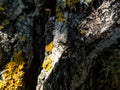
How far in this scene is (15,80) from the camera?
3027 millimetres

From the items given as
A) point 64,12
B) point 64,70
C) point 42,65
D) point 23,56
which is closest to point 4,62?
point 23,56

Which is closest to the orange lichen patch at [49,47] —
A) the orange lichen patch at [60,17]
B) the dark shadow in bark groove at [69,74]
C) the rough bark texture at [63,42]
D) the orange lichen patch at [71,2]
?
the rough bark texture at [63,42]

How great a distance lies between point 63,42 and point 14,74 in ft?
2.40

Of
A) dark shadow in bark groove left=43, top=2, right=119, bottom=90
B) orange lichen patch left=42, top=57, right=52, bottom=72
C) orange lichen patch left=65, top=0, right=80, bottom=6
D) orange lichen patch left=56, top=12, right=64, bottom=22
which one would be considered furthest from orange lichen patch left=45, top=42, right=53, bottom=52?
orange lichen patch left=65, top=0, right=80, bottom=6

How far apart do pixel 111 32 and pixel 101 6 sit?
41 centimetres

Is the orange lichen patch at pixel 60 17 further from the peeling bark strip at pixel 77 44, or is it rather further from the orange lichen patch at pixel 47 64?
the orange lichen patch at pixel 47 64

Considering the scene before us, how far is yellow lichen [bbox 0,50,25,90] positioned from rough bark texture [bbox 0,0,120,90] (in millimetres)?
24

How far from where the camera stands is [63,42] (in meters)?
3.08

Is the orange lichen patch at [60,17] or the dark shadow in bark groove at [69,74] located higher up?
the orange lichen patch at [60,17]

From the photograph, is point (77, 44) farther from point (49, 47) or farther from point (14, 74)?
point (14, 74)

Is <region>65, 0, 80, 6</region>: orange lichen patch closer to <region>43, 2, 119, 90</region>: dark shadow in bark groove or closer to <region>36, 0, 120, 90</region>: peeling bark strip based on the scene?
<region>36, 0, 120, 90</region>: peeling bark strip

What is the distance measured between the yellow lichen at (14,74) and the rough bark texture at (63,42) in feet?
0.08

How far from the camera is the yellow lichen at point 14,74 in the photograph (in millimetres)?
2990

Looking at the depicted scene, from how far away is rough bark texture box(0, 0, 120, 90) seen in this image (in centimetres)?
298
